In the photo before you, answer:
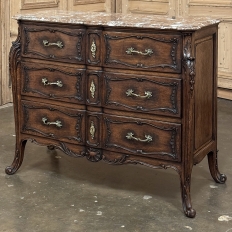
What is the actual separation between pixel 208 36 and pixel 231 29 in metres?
2.54

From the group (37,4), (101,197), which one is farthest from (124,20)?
(37,4)

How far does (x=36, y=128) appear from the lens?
3.58 meters

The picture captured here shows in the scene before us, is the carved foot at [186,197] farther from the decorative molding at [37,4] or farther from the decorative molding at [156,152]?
the decorative molding at [37,4]

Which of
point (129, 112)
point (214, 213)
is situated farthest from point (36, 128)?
point (214, 213)

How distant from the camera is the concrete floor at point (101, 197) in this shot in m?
3.00

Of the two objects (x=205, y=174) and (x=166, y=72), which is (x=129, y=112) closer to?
(x=166, y=72)

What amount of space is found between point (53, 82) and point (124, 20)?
1.84ft

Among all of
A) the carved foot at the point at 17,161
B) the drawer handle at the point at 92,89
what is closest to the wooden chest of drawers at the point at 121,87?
the drawer handle at the point at 92,89

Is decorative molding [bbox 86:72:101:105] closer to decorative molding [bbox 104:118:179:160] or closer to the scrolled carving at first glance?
decorative molding [bbox 104:118:179:160]

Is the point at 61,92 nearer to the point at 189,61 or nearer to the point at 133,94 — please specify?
the point at 133,94

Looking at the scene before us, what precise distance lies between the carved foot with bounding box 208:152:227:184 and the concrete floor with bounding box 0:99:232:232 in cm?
4

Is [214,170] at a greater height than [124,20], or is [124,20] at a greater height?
[124,20]

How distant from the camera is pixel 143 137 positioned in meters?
3.19

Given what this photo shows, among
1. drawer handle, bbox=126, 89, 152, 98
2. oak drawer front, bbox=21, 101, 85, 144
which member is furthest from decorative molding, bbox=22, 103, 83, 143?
drawer handle, bbox=126, 89, 152, 98
